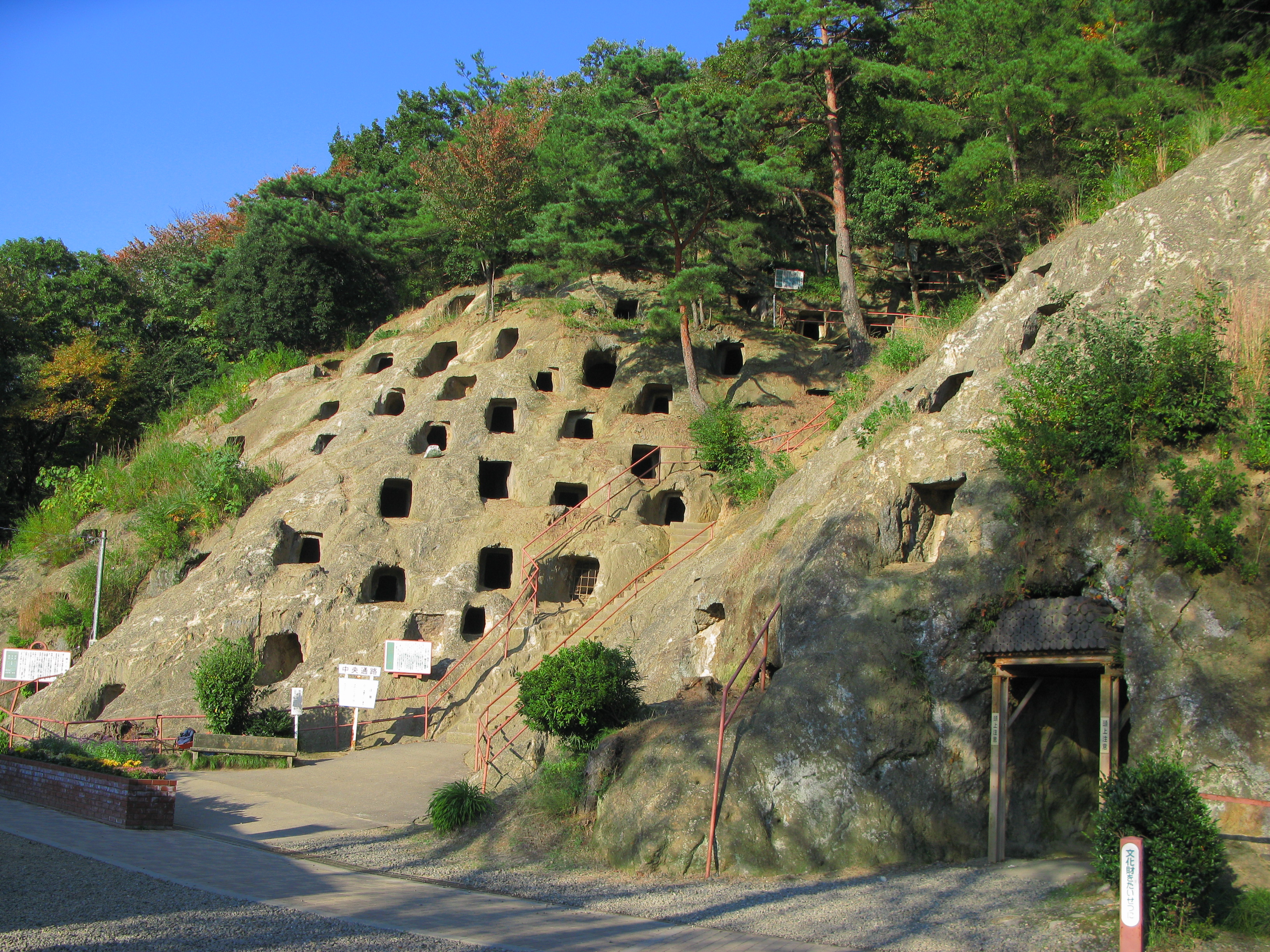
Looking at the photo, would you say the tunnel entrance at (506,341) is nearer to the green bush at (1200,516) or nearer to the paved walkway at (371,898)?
the paved walkway at (371,898)

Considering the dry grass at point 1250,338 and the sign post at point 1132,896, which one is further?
the dry grass at point 1250,338

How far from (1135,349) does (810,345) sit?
19312 millimetres

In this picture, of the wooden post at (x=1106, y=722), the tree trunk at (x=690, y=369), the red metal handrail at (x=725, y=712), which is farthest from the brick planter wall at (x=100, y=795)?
the tree trunk at (x=690, y=369)

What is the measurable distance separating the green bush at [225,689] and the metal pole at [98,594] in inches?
304

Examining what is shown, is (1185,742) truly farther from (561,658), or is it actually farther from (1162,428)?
(561,658)

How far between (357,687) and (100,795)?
6.27 metres

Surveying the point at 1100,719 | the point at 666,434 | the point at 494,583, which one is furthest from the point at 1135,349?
the point at 494,583

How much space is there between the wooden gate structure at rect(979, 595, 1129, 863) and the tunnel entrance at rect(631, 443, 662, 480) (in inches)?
658

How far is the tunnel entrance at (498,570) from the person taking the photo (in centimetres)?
2903

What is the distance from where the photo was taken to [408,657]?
2197 centimetres

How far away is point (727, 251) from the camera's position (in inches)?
1138

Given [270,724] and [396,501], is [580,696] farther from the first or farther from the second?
[396,501]

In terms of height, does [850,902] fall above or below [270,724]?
below

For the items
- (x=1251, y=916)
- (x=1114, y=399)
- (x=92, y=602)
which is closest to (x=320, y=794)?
(x=1251, y=916)
